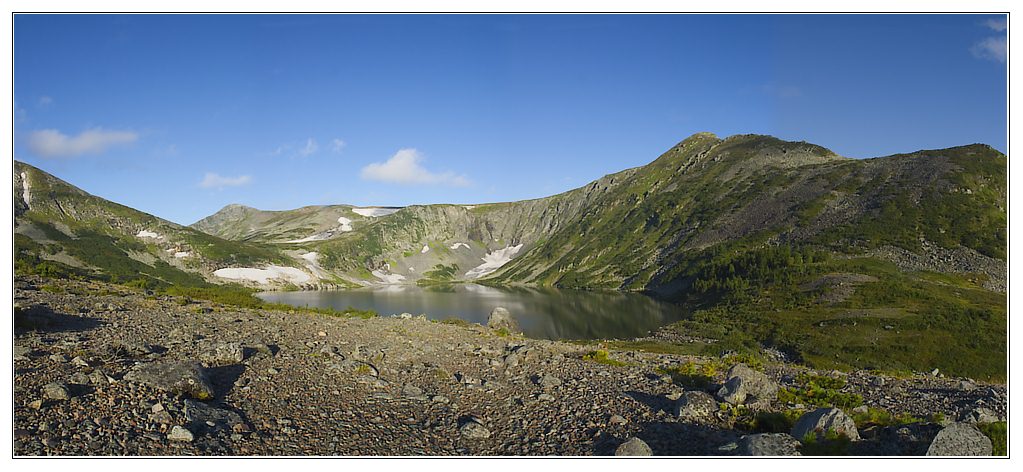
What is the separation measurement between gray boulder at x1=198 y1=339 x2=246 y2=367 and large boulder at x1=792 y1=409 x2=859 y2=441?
63.3ft

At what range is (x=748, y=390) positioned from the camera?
1772 centimetres

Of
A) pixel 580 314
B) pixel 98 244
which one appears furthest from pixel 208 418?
pixel 98 244

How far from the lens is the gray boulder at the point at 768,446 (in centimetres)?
1064

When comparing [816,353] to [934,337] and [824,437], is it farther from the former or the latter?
[824,437]

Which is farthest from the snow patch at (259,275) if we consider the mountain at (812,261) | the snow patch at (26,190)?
the snow patch at (26,190)

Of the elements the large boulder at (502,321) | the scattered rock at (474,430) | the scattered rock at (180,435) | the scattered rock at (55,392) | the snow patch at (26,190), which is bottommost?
the large boulder at (502,321)

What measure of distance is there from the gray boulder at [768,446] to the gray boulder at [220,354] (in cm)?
1800

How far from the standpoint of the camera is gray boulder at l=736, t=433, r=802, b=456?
1064 centimetres

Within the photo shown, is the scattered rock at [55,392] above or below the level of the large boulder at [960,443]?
below

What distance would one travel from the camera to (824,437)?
11.7m

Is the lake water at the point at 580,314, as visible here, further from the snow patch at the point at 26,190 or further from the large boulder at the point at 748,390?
the snow patch at the point at 26,190

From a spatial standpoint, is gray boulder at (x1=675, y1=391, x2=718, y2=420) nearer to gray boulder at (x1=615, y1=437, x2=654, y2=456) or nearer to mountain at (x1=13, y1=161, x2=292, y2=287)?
gray boulder at (x1=615, y1=437, x2=654, y2=456)

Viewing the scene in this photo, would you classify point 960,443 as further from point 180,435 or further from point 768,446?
point 180,435

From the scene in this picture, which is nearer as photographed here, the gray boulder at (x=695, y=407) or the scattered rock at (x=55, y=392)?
the scattered rock at (x=55, y=392)
